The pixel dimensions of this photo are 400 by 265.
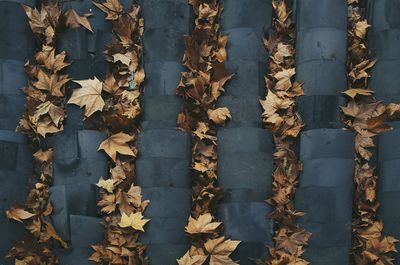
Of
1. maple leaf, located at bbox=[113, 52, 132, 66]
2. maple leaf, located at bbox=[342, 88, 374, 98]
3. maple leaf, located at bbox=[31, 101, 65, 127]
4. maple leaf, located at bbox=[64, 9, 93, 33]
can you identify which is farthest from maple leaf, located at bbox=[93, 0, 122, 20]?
maple leaf, located at bbox=[342, 88, 374, 98]

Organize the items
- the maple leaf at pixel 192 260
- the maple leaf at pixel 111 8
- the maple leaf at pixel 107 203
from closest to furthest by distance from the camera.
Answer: the maple leaf at pixel 192 260 < the maple leaf at pixel 107 203 < the maple leaf at pixel 111 8

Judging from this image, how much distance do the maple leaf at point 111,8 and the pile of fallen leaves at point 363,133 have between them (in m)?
1.37

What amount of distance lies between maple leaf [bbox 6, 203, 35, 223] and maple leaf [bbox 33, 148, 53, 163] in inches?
11.5

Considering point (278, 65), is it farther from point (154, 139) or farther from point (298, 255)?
point (298, 255)

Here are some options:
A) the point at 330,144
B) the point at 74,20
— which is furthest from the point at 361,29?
the point at 74,20

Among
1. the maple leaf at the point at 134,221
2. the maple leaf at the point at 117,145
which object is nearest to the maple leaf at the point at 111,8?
the maple leaf at the point at 117,145

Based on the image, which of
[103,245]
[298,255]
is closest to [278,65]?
[298,255]

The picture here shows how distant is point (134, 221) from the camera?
289cm

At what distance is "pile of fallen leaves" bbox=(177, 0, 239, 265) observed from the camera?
2859mm

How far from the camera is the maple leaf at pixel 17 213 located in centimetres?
304

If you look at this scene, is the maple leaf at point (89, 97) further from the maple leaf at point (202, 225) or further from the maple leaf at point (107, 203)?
the maple leaf at point (202, 225)

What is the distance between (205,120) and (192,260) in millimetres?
774

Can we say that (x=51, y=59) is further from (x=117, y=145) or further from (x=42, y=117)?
(x=117, y=145)

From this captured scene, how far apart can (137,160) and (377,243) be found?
4.50 feet
